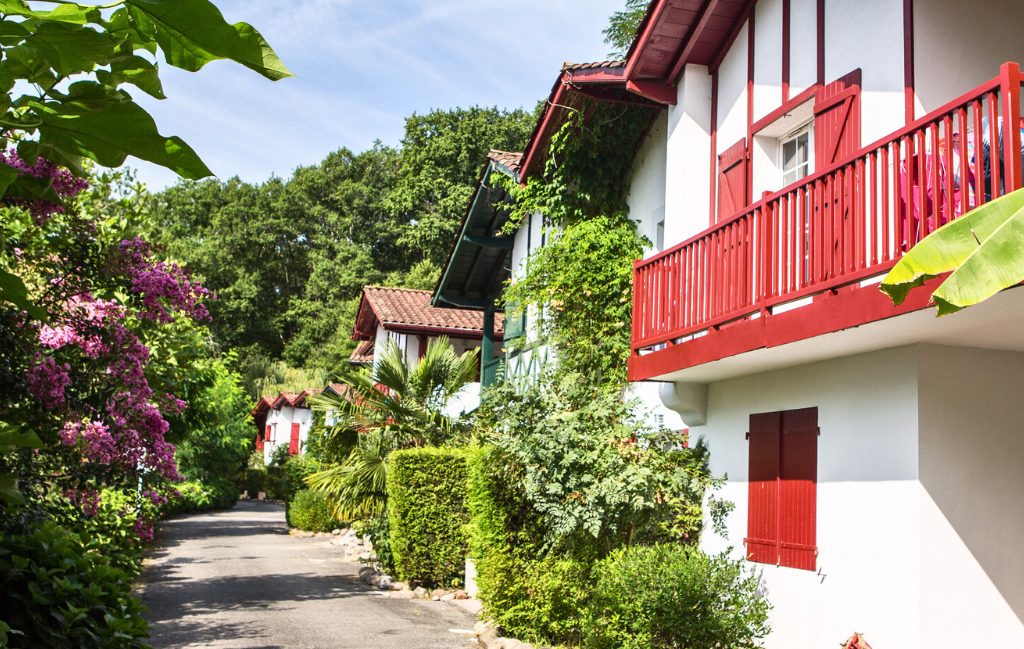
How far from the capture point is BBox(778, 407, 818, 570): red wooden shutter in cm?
784

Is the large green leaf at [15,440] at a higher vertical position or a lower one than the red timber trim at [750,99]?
lower

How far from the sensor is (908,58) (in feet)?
24.2

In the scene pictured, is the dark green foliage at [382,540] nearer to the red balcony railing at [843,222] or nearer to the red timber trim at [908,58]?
the red balcony railing at [843,222]

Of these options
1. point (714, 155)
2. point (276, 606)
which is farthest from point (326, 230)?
point (714, 155)

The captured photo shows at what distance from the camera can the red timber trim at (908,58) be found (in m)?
7.35

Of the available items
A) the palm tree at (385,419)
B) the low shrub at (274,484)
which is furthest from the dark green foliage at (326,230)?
the palm tree at (385,419)

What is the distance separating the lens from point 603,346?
38.3 feet

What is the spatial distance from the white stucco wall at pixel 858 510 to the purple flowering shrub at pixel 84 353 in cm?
606

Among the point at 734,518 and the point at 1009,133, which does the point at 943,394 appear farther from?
the point at 734,518

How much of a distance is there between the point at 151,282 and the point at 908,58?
7087 mm

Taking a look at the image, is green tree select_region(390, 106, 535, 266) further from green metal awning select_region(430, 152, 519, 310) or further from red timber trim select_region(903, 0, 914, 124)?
red timber trim select_region(903, 0, 914, 124)

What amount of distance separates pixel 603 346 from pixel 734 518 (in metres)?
3.31

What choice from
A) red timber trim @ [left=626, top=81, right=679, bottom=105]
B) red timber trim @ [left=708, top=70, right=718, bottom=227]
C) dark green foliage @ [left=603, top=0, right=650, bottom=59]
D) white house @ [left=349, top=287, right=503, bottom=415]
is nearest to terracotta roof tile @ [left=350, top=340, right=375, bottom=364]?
white house @ [left=349, top=287, right=503, bottom=415]

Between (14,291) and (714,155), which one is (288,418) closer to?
(714,155)
